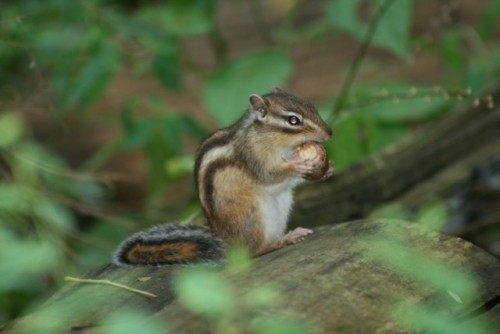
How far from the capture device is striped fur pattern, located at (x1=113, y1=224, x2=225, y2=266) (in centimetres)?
287

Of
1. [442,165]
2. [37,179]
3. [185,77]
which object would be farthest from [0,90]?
[185,77]

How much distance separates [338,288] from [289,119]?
1.05 metres

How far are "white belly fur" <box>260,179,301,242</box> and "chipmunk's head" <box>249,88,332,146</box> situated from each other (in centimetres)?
15

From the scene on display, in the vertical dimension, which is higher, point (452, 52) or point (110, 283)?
point (452, 52)

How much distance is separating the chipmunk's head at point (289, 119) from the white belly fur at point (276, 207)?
0.15 meters

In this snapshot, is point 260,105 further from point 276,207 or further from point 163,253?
point 163,253

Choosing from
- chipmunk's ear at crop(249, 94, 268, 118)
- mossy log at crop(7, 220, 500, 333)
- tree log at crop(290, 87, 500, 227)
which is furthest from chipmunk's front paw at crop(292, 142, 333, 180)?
tree log at crop(290, 87, 500, 227)

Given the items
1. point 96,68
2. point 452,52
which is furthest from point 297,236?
point 452,52

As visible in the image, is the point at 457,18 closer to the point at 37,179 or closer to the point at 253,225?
the point at 37,179

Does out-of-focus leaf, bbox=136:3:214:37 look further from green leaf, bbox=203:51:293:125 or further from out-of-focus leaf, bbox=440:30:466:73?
out-of-focus leaf, bbox=440:30:466:73

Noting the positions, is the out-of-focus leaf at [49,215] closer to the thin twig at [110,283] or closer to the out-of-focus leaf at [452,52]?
the thin twig at [110,283]

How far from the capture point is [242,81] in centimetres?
503

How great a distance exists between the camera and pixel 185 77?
8156mm

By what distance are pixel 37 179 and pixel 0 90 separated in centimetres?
50
